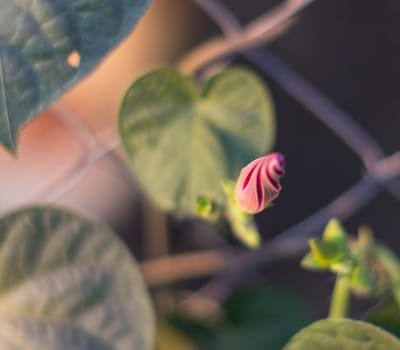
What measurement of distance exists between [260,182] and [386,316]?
0.17m

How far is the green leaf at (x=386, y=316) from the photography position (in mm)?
473

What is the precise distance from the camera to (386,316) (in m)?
0.48

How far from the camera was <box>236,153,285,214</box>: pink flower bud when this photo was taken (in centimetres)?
36

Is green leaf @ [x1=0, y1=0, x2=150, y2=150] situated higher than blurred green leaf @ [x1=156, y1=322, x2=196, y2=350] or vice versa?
green leaf @ [x1=0, y1=0, x2=150, y2=150]

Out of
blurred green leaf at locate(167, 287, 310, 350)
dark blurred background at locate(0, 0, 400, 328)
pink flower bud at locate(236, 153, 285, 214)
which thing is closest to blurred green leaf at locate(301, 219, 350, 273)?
pink flower bud at locate(236, 153, 285, 214)

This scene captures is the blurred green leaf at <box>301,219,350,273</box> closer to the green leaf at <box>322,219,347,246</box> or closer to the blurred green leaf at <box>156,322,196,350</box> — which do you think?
the green leaf at <box>322,219,347,246</box>

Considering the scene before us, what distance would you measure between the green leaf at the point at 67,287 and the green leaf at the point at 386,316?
157 mm

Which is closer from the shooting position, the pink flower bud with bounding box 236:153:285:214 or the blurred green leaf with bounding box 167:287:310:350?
the pink flower bud with bounding box 236:153:285:214

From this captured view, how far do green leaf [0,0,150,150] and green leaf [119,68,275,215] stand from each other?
0.15 metres

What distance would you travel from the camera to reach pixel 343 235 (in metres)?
0.49

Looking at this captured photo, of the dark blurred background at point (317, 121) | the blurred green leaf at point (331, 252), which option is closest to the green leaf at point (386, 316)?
the blurred green leaf at point (331, 252)

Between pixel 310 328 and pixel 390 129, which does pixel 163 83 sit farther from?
pixel 390 129

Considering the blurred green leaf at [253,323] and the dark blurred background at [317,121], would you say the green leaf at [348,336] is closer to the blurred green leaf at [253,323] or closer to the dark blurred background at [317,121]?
the blurred green leaf at [253,323]

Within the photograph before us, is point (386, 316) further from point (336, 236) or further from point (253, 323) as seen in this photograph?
point (253, 323)
